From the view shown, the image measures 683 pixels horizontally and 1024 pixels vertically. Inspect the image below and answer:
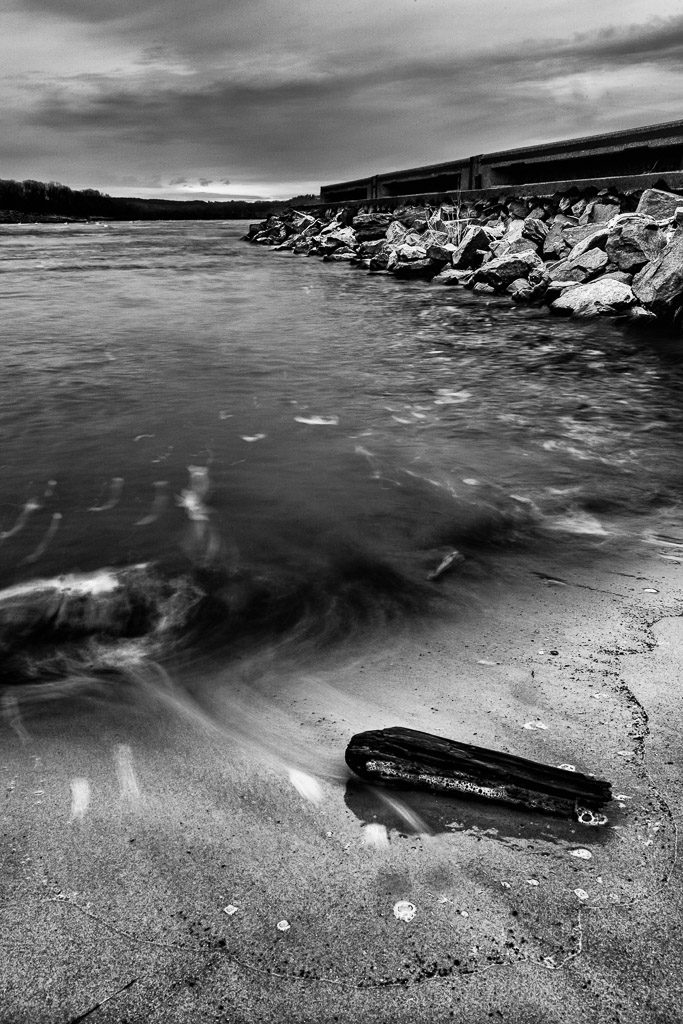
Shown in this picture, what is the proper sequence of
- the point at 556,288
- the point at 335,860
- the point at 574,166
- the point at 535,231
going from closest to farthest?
the point at 335,860, the point at 556,288, the point at 535,231, the point at 574,166

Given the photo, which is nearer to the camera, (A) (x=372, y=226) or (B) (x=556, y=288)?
(B) (x=556, y=288)

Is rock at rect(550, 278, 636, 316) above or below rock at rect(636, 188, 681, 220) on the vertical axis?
below

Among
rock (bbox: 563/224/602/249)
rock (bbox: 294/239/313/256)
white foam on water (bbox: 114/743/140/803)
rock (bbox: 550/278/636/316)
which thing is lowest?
white foam on water (bbox: 114/743/140/803)

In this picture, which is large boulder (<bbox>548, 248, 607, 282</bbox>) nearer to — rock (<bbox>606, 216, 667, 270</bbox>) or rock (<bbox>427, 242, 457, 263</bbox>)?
rock (<bbox>606, 216, 667, 270</bbox>)

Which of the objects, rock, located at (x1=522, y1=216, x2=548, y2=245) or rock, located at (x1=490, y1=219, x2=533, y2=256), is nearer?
rock, located at (x1=490, y1=219, x2=533, y2=256)

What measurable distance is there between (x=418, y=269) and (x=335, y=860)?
2217 centimetres

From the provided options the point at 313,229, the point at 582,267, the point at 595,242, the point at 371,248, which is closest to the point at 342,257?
the point at 371,248

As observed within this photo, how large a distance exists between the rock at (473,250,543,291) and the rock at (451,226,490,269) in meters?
2.55

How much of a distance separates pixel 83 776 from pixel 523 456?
4.71 metres

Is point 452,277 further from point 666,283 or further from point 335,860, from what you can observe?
point 335,860

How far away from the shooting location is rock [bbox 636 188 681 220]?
15039 millimetres

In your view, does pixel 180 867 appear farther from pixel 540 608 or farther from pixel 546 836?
pixel 540 608

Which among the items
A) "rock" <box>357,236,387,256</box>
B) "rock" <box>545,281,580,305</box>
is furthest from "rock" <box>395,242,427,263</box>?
"rock" <box>545,281,580,305</box>

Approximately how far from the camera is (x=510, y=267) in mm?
17141
